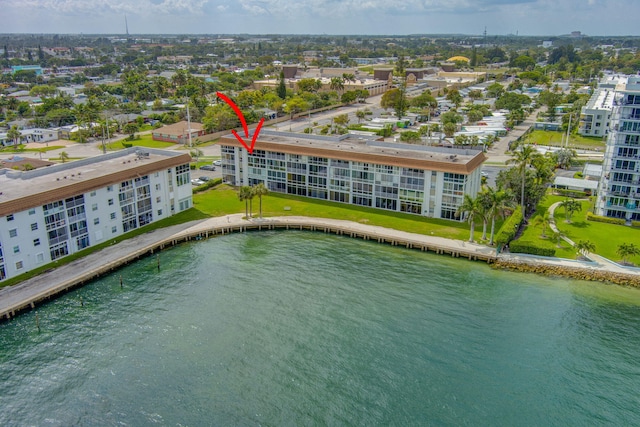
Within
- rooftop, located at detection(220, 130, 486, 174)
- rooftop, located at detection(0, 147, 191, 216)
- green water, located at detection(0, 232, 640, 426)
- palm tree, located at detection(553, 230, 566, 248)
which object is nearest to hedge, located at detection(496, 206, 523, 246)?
palm tree, located at detection(553, 230, 566, 248)

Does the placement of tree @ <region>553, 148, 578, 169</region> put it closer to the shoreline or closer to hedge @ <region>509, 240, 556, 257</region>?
hedge @ <region>509, 240, 556, 257</region>

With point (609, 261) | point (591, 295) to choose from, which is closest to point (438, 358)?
point (591, 295)

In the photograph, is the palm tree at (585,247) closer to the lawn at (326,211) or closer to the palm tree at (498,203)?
→ the palm tree at (498,203)

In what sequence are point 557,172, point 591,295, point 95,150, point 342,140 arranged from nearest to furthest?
point 591,295 → point 342,140 → point 557,172 → point 95,150

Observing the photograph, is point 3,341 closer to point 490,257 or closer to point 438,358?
point 438,358

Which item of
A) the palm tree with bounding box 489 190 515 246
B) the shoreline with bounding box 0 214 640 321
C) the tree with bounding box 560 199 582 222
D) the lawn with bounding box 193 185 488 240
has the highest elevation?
the palm tree with bounding box 489 190 515 246
